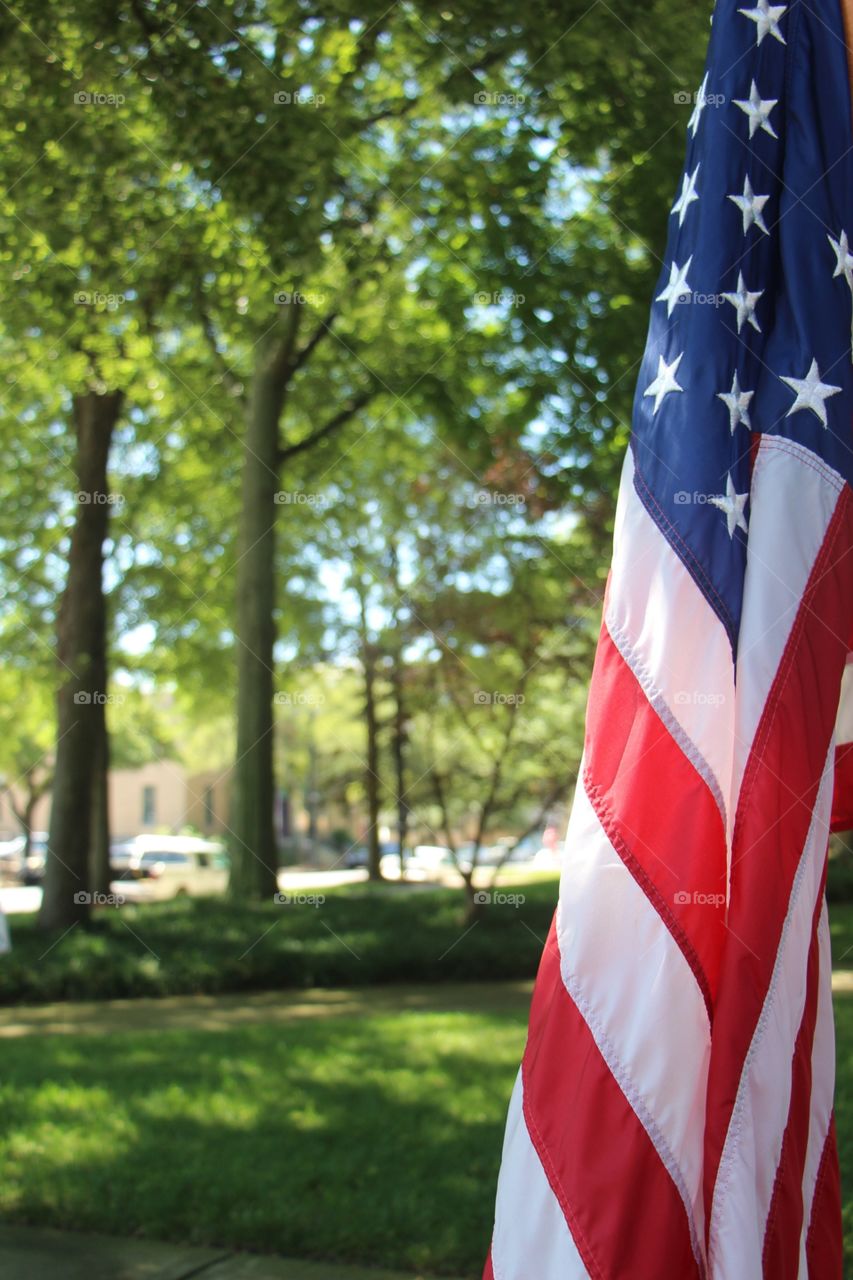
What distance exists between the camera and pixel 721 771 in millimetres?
2949

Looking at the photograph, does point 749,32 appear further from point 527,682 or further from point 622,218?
point 527,682

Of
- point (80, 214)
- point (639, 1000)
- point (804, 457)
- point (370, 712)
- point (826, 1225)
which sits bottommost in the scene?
point (826, 1225)

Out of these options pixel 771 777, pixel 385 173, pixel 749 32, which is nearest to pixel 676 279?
pixel 749 32

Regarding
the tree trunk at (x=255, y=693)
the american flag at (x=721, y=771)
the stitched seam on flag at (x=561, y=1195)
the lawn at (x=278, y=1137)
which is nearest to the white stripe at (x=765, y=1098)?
the american flag at (x=721, y=771)

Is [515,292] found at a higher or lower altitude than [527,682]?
higher

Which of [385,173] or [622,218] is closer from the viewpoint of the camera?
[622,218]

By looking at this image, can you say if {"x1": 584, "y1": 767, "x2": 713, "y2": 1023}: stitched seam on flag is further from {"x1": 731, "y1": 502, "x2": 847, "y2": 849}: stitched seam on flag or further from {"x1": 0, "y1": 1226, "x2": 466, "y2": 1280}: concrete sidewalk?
{"x1": 0, "y1": 1226, "x2": 466, "y2": 1280}: concrete sidewalk

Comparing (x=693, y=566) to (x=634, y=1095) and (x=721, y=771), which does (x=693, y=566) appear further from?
(x=634, y=1095)

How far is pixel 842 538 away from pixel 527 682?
Result: 12.8 m

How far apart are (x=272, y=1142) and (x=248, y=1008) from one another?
5.44 m

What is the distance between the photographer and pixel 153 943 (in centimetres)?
1299

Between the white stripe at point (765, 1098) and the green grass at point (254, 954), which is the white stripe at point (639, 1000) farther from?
the green grass at point (254, 954)

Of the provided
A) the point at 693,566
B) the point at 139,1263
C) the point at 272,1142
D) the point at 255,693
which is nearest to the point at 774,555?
the point at 693,566

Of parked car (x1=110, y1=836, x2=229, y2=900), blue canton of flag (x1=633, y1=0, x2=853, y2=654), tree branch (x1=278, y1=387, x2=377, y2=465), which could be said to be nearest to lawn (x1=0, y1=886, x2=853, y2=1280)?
blue canton of flag (x1=633, y1=0, x2=853, y2=654)
